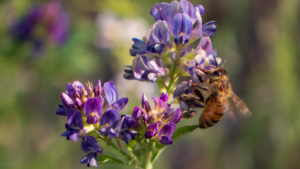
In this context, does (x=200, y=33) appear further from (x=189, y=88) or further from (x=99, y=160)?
(x=99, y=160)

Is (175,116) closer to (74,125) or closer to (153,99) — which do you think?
(153,99)

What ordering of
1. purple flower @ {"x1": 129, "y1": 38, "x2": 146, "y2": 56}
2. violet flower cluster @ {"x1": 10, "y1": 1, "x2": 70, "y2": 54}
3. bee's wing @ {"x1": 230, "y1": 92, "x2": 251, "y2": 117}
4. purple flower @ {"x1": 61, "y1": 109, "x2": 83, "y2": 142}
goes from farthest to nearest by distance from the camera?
violet flower cluster @ {"x1": 10, "y1": 1, "x2": 70, "y2": 54} < bee's wing @ {"x1": 230, "y1": 92, "x2": 251, "y2": 117} < purple flower @ {"x1": 129, "y1": 38, "x2": 146, "y2": 56} < purple flower @ {"x1": 61, "y1": 109, "x2": 83, "y2": 142}

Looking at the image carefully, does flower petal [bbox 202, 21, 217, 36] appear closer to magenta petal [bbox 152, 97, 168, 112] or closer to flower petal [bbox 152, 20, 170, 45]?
flower petal [bbox 152, 20, 170, 45]

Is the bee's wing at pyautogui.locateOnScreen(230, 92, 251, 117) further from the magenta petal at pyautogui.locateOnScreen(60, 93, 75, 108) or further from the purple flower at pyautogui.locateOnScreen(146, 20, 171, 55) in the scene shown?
the magenta petal at pyautogui.locateOnScreen(60, 93, 75, 108)

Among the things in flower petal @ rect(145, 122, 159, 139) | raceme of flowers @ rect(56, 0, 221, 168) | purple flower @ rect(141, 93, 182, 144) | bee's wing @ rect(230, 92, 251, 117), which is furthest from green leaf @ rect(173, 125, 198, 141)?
bee's wing @ rect(230, 92, 251, 117)

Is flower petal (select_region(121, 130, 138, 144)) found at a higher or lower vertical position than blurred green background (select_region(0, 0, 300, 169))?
lower

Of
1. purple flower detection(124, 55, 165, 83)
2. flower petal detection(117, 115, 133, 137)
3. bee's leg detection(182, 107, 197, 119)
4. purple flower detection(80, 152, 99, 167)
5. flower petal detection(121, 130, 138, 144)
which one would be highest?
purple flower detection(124, 55, 165, 83)

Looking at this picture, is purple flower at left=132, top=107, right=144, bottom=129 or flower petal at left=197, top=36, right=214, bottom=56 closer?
purple flower at left=132, top=107, right=144, bottom=129

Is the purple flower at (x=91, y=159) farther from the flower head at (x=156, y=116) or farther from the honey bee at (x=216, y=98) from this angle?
the honey bee at (x=216, y=98)

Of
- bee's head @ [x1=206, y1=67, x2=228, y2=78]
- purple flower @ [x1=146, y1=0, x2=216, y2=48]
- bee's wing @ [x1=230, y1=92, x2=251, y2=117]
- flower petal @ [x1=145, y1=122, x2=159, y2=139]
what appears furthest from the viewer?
bee's wing @ [x1=230, y1=92, x2=251, y2=117]

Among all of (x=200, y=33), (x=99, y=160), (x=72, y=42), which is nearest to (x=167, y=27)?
(x=200, y=33)
